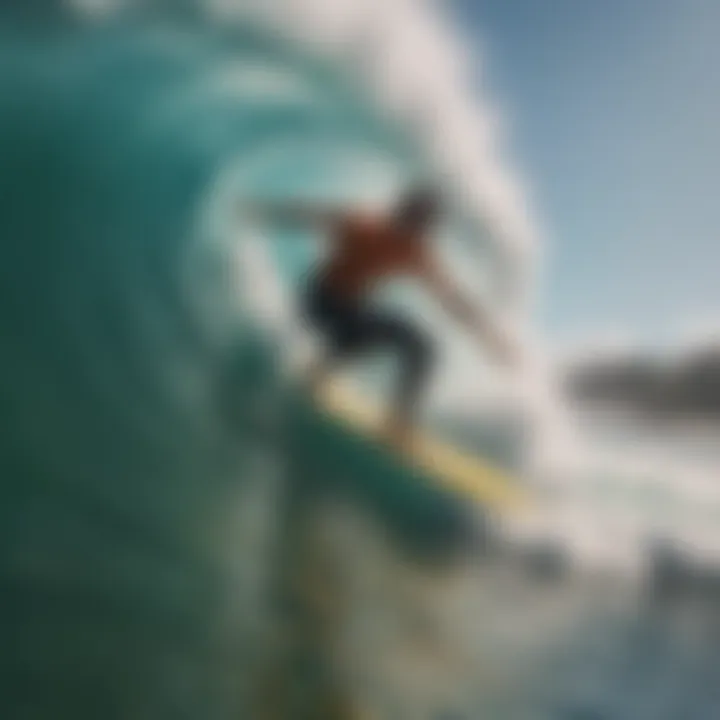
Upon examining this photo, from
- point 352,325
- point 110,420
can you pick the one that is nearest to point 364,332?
point 352,325

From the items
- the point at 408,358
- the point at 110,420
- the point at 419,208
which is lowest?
the point at 110,420

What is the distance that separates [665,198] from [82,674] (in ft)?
2.25

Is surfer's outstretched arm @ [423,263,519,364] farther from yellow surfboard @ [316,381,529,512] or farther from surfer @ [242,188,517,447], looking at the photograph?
yellow surfboard @ [316,381,529,512]

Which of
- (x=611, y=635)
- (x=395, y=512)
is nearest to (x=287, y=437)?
(x=395, y=512)

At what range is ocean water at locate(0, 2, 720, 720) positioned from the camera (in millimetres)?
1070

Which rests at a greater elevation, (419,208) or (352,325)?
(419,208)

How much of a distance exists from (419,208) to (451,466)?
0.80ft

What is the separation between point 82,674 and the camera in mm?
1064

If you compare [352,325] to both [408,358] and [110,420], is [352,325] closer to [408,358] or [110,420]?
[408,358]

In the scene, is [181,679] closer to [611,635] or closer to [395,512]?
[395,512]

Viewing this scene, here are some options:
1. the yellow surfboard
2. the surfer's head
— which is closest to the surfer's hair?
the surfer's head

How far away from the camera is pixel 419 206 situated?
1.15 m

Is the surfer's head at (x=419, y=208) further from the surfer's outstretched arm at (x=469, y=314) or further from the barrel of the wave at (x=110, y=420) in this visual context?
the barrel of the wave at (x=110, y=420)

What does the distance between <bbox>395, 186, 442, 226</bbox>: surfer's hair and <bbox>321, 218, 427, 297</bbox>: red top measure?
0.02 meters
